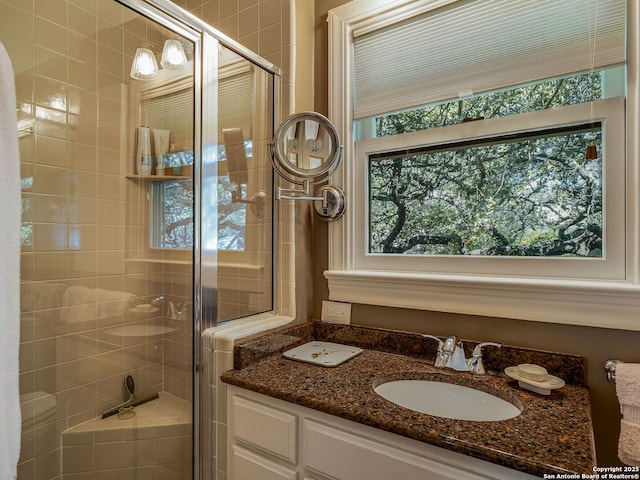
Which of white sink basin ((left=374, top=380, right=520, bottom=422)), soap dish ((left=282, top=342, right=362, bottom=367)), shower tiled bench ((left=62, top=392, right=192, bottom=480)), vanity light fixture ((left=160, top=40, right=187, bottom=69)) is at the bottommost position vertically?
shower tiled bench ((left=62, top=392, right=192, bottom=480))

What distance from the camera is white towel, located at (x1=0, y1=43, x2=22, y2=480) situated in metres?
0.73

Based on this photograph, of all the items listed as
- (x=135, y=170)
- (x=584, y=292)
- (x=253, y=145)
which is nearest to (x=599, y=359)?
(x=584, y=292)

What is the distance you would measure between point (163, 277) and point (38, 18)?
106 centimetres

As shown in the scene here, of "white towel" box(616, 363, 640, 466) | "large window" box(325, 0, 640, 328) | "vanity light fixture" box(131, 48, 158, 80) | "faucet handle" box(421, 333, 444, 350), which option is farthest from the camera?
"vanity light fixture" box(131, 48, 158, 80)

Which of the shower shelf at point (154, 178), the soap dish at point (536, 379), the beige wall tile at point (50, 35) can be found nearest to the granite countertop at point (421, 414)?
the soap dish at point (536, 379)

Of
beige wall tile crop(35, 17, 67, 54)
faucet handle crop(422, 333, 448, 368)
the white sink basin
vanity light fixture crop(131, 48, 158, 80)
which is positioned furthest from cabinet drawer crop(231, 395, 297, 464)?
beige wall tile crop(35, 17, 67, 54)

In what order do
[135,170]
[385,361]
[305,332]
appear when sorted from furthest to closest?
[135,170] → [305,332] → [385,361]

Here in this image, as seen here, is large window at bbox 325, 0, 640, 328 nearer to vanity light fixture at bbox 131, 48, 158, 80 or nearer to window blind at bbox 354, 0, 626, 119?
window blind at bbox 354, 0, 626, 119

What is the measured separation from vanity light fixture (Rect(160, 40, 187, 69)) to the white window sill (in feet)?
3.30

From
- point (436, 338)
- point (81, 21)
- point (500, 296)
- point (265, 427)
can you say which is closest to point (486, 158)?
point (500, 296)

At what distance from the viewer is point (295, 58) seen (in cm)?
149

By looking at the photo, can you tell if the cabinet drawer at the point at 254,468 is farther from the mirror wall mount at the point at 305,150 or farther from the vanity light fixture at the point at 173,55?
the vanity light fixture at the point at 173,55

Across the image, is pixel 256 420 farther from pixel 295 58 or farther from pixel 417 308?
pixel 295 58

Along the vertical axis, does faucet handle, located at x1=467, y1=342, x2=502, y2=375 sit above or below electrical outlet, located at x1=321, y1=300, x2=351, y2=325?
below
